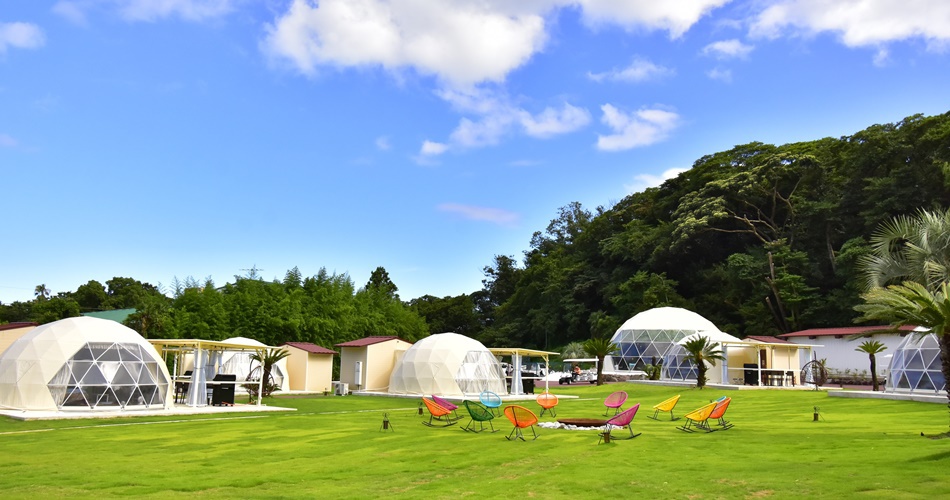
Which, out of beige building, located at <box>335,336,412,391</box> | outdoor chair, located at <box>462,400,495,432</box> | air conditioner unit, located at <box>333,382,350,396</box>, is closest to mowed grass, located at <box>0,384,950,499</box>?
outdoor chair, located at <box>462,400,495,432</box>

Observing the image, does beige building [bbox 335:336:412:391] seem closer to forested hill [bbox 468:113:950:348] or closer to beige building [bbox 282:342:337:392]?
beige building [bbox 282:342:337:392]

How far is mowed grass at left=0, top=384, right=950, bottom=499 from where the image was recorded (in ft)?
29.5

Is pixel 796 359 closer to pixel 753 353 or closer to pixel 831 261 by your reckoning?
pixel 753 353

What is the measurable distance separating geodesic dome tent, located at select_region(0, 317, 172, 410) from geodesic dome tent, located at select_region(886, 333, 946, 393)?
2461cm

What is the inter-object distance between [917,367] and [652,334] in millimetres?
21637

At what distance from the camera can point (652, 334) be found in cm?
4653

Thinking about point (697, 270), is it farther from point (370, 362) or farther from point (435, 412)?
point (435, 412)

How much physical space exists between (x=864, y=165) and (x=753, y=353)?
698 inches

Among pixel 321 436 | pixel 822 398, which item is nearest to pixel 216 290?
pixel 321 436

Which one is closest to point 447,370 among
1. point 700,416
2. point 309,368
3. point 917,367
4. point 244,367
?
point 309,368

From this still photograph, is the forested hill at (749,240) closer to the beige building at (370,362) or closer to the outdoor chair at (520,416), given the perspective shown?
the beige building at (370,362)

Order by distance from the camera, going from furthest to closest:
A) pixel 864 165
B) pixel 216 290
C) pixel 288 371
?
1. pixel 864 165
2. pixel 216 290
3. pixel 288 371

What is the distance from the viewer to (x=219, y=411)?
854 inches

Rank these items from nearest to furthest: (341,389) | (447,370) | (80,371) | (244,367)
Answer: (80,371), (447,370), (341,389), (244,367)
